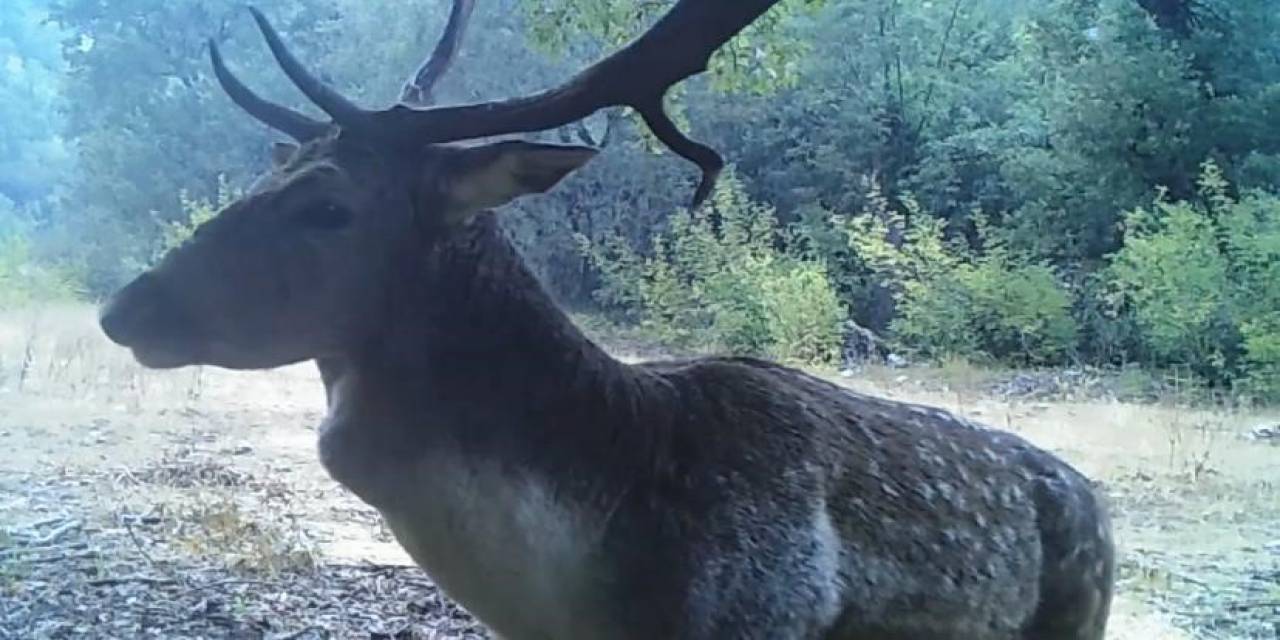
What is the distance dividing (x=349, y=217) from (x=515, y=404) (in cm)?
22

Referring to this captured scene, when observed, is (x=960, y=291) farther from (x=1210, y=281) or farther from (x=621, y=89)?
(x=621, y=89)

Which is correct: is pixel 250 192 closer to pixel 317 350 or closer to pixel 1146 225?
pixel 317 350

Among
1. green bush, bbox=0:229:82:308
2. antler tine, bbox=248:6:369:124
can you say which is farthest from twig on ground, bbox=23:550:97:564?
antler tine, bbox=248:6:369:124

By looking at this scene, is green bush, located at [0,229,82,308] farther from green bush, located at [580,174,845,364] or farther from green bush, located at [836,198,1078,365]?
green bush, located at [836,198,1078,365]

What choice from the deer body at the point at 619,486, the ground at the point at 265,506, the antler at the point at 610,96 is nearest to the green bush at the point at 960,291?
the ground at the point at 265,506

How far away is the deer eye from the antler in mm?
78

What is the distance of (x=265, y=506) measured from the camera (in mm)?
2312

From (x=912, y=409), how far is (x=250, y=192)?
0.70 metres

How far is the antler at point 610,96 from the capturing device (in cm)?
121

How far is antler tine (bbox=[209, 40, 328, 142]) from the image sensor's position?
4.46ft

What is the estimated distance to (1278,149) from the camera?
2301 mm

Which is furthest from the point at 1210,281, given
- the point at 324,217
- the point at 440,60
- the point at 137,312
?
the point at 137,312

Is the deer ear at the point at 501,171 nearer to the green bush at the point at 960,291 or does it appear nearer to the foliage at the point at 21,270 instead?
the foliage at the point at 21,270

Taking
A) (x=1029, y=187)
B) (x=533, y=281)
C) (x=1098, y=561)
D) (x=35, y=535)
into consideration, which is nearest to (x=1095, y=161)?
(x=1029, y=187)
